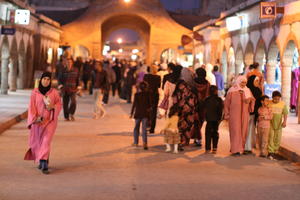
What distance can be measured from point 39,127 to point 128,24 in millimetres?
52169

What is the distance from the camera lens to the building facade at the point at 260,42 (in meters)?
22.6

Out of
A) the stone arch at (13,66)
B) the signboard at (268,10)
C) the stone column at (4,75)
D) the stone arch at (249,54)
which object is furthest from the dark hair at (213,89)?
the stone arch at (13,66)

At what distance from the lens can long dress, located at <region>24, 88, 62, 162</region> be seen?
9.62 meters

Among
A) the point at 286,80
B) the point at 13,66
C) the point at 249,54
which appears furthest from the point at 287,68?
the point at 13,66

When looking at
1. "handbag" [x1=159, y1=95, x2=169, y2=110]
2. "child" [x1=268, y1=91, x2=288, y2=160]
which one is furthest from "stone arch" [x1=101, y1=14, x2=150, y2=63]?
"child" [x1=268, y1=91, x2=288, y2=160]

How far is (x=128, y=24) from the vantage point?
61.3 metres

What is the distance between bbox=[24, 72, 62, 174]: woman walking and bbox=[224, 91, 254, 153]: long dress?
4010 millimetres

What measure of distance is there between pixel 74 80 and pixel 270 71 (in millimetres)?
9748

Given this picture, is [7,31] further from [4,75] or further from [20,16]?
[4,75]

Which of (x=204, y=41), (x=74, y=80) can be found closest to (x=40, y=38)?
(x=204, y=41)

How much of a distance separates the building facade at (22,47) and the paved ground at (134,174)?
14.3 m

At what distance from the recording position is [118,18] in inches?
2283

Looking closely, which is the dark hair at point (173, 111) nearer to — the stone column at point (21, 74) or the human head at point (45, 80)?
the human head at point (45, 80)

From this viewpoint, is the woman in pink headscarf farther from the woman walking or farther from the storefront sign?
the storefront sign
